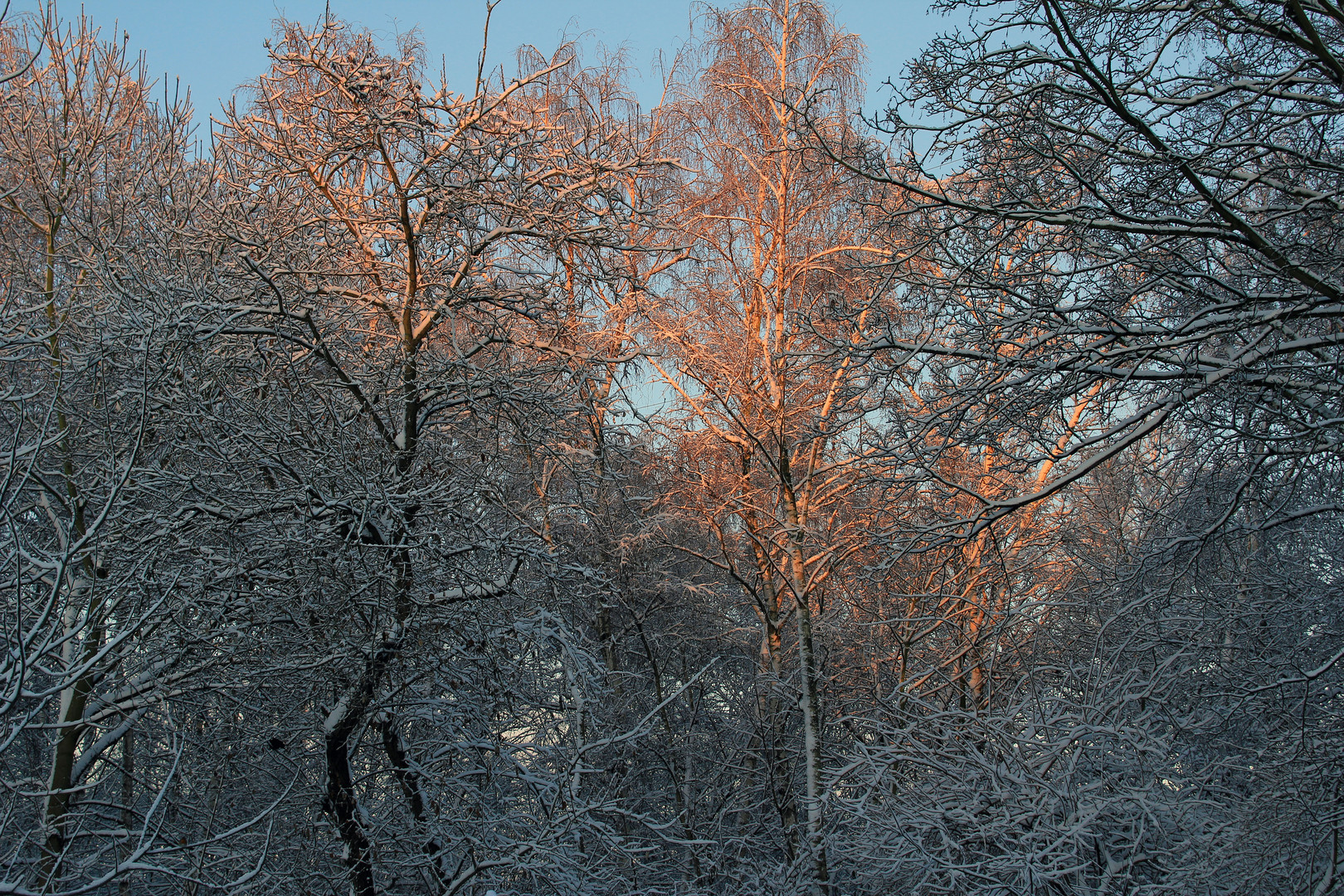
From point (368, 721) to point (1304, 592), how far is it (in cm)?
675

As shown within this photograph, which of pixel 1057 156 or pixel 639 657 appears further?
pixel 639 657

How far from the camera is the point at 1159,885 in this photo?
192 inches

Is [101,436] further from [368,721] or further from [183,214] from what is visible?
[368,721]

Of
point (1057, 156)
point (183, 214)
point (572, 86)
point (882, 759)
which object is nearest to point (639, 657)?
point (882, 759)

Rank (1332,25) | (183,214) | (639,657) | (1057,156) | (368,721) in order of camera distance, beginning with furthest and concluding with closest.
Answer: (639,657) → (183,214) → (1332,25) → (368,721) → (1057,156)

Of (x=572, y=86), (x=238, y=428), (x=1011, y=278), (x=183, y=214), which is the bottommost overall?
(x=238, y=428)

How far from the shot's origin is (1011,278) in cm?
545

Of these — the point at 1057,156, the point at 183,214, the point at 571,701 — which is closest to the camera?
the point at 1057,156

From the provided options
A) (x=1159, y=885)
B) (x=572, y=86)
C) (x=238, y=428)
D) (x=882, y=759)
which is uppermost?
(x=572, y=86)

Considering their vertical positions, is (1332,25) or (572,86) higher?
Result: (572,86)

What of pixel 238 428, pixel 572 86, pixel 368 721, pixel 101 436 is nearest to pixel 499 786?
pixel 368 721

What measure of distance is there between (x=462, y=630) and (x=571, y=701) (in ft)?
3.51

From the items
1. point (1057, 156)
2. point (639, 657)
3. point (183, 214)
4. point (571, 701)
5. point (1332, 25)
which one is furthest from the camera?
point (639, 657)

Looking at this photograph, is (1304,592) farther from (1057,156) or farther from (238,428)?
(238,428)
